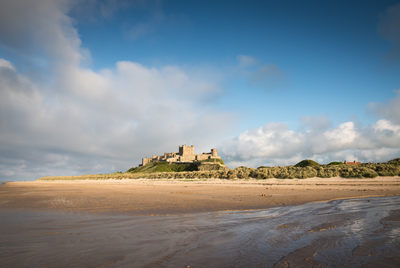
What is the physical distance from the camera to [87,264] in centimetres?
277

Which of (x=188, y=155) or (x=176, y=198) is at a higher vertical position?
(x=188, y=155)

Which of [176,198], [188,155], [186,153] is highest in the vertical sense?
[186,153]

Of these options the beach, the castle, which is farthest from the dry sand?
the castle

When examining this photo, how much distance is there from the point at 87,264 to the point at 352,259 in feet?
10.8

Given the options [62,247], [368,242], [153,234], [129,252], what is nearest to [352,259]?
[368,242]

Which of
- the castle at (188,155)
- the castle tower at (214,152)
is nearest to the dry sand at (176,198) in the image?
the castle at (188,155)

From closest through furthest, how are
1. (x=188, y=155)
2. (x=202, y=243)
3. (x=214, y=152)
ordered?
(x=202, y=243)
(x=188, y=155)
(x=214, y=152)

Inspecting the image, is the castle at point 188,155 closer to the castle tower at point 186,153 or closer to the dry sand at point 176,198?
the castle tower at point 186,153

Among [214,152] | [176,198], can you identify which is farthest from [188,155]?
[176,198]

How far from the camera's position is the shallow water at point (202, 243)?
9.21 feet

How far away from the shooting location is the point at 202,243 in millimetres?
3664

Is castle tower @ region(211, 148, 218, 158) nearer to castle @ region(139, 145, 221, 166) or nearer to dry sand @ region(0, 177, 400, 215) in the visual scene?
castle @ region(139, 145, 221, 166)

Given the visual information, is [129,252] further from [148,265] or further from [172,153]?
[172,153]

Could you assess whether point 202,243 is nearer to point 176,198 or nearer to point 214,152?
point 176,198
